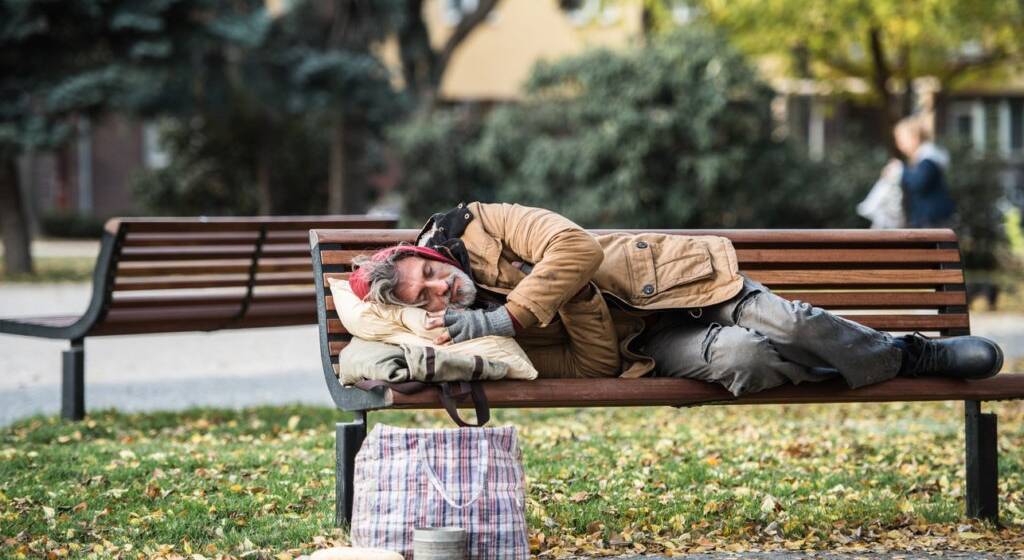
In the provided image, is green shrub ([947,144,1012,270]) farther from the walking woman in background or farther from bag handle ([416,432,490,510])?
bag handle ([416,432,490,510])

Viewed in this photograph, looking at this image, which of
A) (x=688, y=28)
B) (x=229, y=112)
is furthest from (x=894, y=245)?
(x=229, y=112)

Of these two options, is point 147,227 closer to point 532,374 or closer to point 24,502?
point 24,502

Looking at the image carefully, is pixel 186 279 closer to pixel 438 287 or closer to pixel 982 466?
pixel 438 287

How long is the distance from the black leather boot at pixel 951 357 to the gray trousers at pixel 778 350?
0.34 feet

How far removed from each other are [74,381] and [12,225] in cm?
1402

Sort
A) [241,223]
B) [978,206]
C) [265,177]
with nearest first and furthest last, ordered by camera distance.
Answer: [241,223]
[978,206]
[265,177]

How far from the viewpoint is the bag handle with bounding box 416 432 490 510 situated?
13.2 ft

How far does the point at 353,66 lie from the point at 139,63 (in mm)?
3740

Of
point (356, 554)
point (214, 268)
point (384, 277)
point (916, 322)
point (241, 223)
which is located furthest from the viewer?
point (214, 268)

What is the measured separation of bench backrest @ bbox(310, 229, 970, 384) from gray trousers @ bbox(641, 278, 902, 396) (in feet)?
1.96

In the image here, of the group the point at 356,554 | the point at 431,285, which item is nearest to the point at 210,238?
the point at 431,285

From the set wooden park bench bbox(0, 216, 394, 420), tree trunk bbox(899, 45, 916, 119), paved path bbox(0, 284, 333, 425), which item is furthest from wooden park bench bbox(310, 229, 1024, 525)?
tree trunk bbox(899, 45, 916, 119)

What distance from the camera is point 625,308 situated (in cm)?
494

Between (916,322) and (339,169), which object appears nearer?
(916,322)
